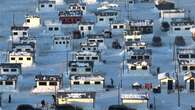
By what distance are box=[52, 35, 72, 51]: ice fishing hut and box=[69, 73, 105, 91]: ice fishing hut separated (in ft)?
31.0

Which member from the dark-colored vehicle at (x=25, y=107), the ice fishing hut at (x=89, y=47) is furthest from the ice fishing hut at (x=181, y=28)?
the dark-colored vehicle at (x=25, y=107)

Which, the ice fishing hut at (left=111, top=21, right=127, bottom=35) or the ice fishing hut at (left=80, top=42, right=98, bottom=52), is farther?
the ice fishing hut at (left=111, top=21, right=127, bottom=35)

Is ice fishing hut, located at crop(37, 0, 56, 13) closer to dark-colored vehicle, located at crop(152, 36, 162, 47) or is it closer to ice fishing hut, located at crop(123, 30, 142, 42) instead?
ice fishing hut, located at crop(123, 30, 142, 42)

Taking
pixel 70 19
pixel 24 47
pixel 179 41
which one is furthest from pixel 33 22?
pixel 179 41

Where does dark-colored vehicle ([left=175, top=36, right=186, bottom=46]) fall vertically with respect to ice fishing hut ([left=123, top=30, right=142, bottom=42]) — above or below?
below

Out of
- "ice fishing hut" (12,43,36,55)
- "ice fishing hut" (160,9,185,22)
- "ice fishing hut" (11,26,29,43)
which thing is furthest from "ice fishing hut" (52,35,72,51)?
"ice fishing hut" (160,9,185,22)

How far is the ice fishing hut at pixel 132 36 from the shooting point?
160 feet

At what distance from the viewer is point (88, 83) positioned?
3797 cm

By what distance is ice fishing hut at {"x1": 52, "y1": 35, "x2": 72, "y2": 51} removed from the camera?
156 ft

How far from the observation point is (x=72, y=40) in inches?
1950

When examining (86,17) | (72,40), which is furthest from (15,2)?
(72,40)

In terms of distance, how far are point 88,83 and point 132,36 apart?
11.4 metres

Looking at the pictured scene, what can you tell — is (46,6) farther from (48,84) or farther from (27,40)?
(48,84)

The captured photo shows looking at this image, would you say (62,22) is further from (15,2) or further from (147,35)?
(15,2)
